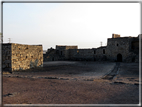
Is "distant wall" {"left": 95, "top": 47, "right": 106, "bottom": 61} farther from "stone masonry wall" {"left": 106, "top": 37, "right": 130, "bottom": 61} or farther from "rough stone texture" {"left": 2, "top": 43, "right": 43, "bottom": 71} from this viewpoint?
"rough stone texture" {"left": 2, "top": 43, "right": 43, "bottom": 71}

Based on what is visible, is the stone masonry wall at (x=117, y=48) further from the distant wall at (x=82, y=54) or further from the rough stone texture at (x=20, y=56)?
the rough stone texture at (x=20, y=56)

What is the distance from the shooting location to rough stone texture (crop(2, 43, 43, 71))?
1119 centimetres

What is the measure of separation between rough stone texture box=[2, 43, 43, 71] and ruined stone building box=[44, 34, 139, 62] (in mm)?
12486

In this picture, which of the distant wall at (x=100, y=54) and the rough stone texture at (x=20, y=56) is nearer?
the rough stone texture at (x=20, y=56)

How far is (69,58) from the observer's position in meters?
29.7

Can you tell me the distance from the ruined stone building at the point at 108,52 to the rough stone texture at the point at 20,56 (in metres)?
12.5

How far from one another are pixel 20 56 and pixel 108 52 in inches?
685

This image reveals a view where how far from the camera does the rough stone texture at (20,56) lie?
1119 centimetres

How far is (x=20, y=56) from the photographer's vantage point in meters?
12.3

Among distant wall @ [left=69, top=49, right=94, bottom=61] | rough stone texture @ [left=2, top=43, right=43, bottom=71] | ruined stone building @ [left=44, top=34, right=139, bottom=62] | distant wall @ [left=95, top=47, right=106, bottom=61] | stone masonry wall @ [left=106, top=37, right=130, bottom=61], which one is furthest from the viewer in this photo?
distant wall @ [left=69, top=49, right=94, bottom=61]

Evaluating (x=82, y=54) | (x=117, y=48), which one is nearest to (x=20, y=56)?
(x=82, y=54)

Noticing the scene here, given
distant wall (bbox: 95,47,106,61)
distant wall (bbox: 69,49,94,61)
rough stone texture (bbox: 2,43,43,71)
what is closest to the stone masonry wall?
distant wall (bbox: 95,47,106,61)

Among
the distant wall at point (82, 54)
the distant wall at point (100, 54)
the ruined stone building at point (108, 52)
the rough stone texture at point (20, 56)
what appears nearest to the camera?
the rough stone texture at point (20, 56)

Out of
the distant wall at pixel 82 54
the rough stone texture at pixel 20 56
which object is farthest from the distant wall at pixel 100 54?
the rough stone texture at pixel 20 56
